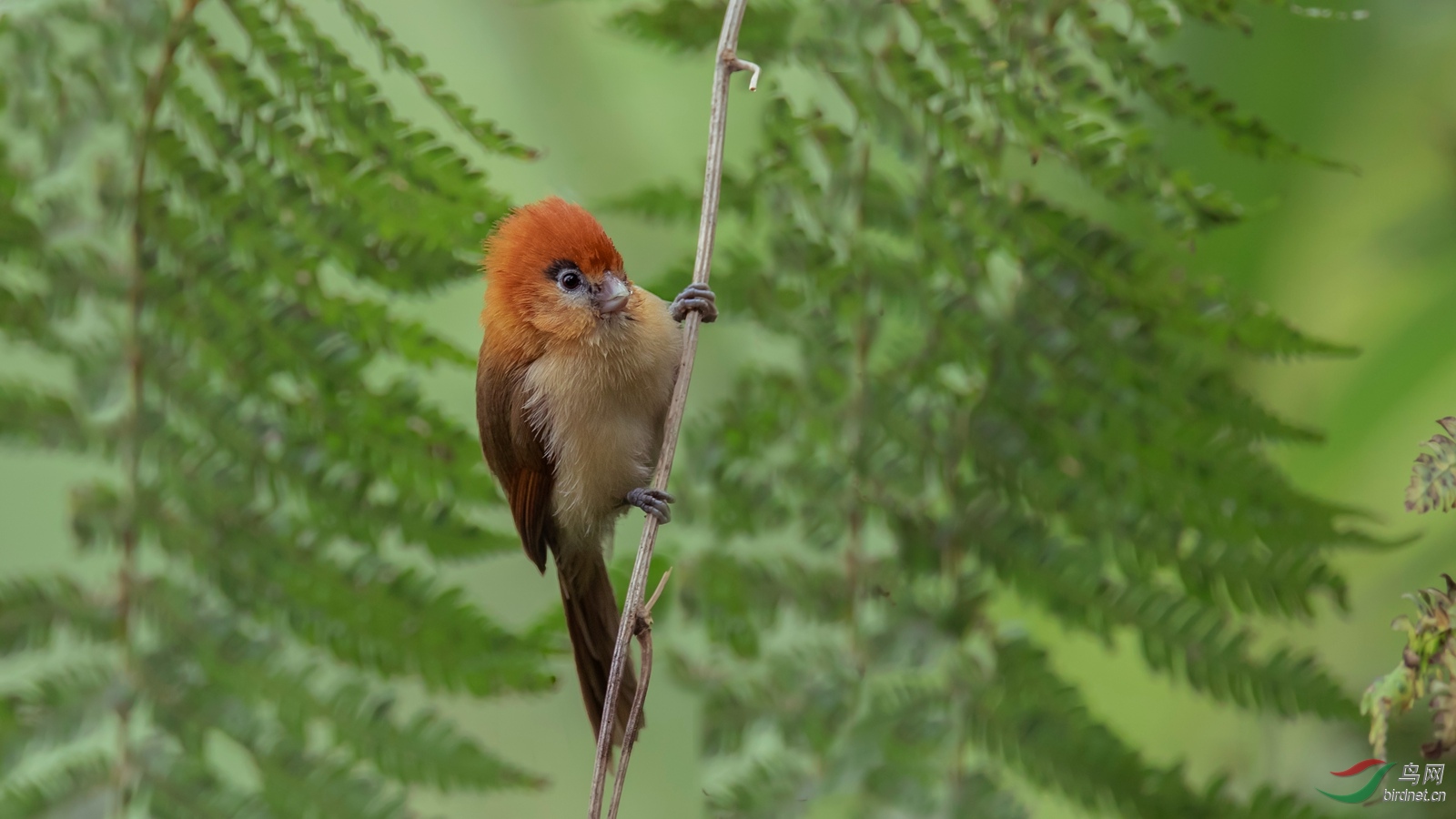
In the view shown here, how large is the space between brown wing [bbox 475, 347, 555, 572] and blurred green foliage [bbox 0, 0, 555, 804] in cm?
9

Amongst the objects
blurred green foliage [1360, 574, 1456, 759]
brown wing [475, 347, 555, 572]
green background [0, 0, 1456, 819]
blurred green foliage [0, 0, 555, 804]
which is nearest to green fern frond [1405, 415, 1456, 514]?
blurred green foliage [1360, 574, 1456, 759]

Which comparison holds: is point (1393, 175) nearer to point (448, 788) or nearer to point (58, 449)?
point (448, 788)

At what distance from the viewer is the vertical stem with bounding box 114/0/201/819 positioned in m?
2.20

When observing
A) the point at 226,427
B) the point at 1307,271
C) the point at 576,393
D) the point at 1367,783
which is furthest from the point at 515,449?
the point at 1307,271

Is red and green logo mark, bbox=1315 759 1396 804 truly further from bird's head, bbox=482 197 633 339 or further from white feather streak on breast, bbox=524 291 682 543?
bird's head, bbox=482 197 633 339

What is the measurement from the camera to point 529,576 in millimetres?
3354

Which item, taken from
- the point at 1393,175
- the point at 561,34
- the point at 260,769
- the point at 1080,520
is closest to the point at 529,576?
the point at 260,769

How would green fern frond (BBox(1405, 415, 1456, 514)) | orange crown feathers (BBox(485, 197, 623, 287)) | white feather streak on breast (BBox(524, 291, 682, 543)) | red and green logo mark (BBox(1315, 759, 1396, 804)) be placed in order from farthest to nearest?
1. white feather streak on breast (BBox(524, 291, 682, 543))
2. orange crown feathers (BBox(485, 197, 623, 287))
3. red and green logo mark (BBox(1315, 759, 1396, 804))
4. green fern frond (BBox(1405, 415, 1456, 514))

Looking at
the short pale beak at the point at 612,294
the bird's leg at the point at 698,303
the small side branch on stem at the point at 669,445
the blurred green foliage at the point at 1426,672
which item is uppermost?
the short pale beak at the point at 612,294

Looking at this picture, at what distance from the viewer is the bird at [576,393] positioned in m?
2.11

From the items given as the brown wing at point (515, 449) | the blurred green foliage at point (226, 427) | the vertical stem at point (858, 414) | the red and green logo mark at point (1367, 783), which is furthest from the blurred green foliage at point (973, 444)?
the blurred green foliage at point (226, 427)

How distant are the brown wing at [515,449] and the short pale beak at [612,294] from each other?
263 millimetres

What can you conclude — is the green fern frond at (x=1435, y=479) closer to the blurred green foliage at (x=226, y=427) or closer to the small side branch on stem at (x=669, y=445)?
the small side branch on stem at (x=669, y=445)

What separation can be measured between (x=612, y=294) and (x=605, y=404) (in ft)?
0.75
